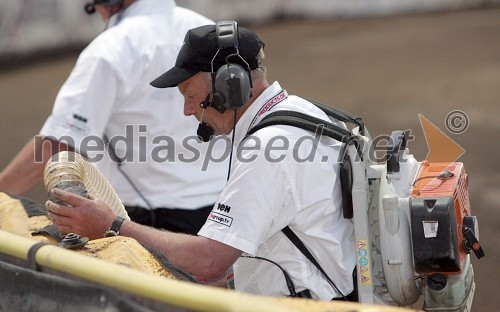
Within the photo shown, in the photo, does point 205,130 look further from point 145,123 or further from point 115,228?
point 145,123

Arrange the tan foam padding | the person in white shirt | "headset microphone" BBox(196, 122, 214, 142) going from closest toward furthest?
the tan foam padding < "headset microphone" BBox(196, 122, 214, 142) < the person in white shirt

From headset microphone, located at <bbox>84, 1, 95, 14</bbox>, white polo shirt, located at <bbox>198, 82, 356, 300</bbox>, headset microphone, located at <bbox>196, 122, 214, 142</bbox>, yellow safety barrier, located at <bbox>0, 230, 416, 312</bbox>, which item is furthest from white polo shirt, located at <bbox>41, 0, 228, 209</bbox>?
yellow safety barrier, located at <bbox>0, 230, 416, 312</bbox>

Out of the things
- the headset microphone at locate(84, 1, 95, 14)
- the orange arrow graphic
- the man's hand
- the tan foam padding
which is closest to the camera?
the tan foam padding

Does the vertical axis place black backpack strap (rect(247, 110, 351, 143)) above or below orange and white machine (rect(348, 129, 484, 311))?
above

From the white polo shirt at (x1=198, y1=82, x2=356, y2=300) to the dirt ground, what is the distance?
383cm

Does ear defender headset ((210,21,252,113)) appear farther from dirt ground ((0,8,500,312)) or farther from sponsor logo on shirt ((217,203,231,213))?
dirt ground ((0,8,500,312))

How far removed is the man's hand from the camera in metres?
3.73

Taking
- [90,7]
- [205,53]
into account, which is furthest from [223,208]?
[90,7]

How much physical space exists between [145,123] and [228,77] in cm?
195

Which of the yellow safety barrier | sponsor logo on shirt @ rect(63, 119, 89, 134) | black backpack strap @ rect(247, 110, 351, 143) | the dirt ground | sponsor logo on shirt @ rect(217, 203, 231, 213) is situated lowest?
the dirt ground

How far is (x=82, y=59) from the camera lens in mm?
5566

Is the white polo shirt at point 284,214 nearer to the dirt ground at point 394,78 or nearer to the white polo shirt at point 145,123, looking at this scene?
the white polo shirt at point 145,123

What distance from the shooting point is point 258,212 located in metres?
3.65

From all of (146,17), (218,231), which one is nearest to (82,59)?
(146,17)
